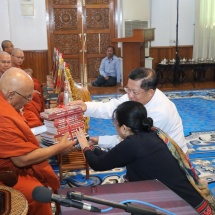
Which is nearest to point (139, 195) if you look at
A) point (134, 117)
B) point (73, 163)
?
point (134, 117)

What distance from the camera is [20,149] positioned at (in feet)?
6.14

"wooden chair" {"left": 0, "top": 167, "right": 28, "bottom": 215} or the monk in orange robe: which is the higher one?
"wooden chair" {"left": 0, "top": 167, "right": 28, "bottom": 215}

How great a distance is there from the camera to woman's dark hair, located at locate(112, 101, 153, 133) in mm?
1677

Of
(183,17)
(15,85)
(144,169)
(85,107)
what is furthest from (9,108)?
(183,17)

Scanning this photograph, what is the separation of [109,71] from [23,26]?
260cm

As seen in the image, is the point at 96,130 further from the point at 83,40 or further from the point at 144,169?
the point at 83,40

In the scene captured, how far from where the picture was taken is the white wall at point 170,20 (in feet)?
29.8

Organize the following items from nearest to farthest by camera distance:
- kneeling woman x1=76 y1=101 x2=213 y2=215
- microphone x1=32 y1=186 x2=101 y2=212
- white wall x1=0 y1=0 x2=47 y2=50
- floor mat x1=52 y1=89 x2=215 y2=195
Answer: microphone x1=32 y1=186 x2=101 y2=212, kneeling woman x1=76 y1=101 x2=213 y2=215, floor mat x1=52 y1=89 x2=215 y2=195, white wall x1=0 y1=0 x2=47 y2=50

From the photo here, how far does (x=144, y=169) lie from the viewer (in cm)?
167

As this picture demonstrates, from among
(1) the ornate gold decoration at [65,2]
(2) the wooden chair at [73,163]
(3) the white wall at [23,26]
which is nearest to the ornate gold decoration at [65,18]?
(1) the ornate gold decoration at [65,2]

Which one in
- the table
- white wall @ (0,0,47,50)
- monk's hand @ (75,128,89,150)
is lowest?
the table

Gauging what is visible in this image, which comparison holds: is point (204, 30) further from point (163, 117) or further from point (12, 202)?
point (12, 202)

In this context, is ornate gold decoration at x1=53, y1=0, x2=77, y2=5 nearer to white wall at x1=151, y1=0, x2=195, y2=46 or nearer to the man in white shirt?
white wall at x1=151, y1=0, x2=195, y2=46

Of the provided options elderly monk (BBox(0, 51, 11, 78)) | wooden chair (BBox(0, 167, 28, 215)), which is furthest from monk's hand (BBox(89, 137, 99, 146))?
elderly monk (BBox(0, 51, 11, 78))
